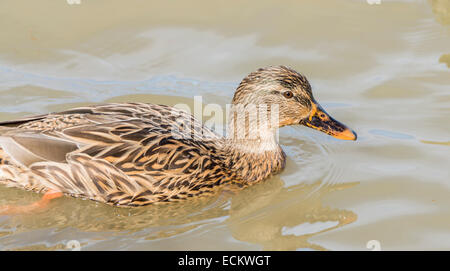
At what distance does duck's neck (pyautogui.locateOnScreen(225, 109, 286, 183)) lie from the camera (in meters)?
6.76

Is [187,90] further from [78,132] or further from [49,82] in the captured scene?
[78,132]

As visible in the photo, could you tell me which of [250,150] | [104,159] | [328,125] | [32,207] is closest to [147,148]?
[104,159]

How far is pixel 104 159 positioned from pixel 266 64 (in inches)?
140

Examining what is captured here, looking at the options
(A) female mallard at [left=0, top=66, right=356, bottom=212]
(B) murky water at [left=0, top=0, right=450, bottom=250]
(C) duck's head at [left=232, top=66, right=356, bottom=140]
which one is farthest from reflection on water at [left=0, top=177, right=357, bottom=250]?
(C) duck's head at [left=232, top=66, right=356, bottom=140]

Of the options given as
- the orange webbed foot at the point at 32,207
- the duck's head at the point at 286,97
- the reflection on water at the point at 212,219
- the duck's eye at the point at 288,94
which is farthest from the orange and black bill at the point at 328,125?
the orange webbed foot at the point at 32,207

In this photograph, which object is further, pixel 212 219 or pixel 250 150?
pixel 250 150

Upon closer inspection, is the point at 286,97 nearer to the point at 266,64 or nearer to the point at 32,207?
the point at 266,64

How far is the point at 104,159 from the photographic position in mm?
6172

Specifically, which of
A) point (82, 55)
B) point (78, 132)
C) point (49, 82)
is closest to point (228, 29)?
point (82, 55)

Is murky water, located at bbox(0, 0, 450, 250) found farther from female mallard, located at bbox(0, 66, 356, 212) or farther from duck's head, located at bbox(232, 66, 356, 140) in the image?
duck's head, located at bbox(232, 66, 356, 140)

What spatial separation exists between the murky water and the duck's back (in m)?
0.17

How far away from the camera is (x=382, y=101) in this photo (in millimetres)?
8180

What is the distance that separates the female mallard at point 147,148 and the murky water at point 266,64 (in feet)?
0.68

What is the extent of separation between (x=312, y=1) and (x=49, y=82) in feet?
14.7
